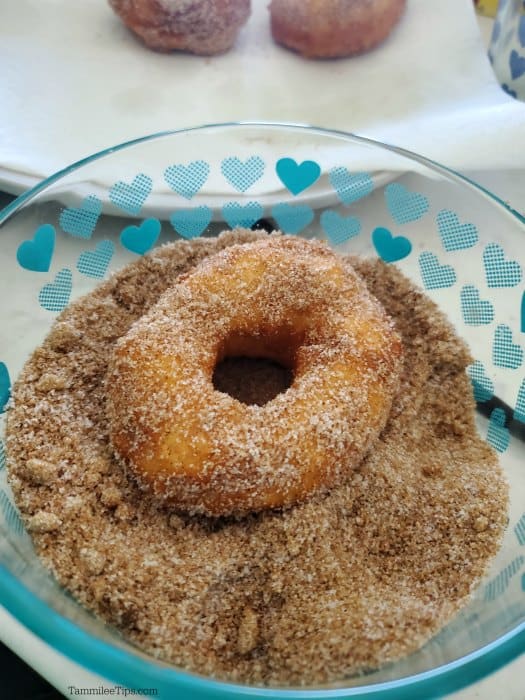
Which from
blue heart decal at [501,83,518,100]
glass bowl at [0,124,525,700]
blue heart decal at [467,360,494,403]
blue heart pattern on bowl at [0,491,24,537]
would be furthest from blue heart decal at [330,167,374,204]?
blue heart pattern on bowl at [0,491,24,537]

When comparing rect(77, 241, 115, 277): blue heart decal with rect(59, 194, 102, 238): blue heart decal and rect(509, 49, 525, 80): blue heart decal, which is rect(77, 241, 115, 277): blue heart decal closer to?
rect(59, 194, 102, 238): blue heart decal

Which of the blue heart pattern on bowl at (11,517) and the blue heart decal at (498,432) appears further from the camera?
the blue heart decal at (498,432)

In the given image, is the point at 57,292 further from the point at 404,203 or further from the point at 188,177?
the point at 404,203

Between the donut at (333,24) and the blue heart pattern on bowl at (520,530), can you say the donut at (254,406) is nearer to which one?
the blue heart pattern on bowl at (520,530)

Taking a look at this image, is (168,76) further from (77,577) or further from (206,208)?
(77,577)

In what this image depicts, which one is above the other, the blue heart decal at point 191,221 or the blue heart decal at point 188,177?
the blue heart decal at point 188,177

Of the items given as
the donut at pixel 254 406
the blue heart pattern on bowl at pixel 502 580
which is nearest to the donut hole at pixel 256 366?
the donut at pixel 254 406
